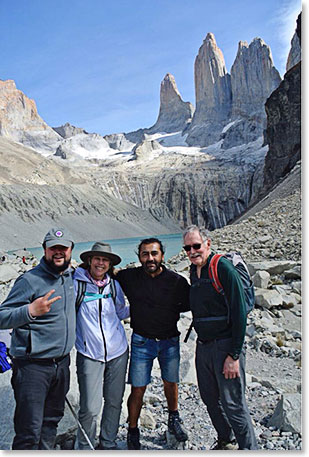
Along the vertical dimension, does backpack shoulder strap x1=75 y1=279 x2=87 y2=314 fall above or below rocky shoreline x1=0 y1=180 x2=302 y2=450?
above

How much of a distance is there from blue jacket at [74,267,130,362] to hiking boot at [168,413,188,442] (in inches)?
31.4

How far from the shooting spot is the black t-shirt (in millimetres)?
3086

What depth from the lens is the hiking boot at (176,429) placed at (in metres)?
3.08

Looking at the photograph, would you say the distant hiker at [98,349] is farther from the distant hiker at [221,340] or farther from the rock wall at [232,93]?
the rock wall at [232,93]

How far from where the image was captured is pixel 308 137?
3.09 m

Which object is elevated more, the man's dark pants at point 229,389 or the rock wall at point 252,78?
the rock wall at point 252,78

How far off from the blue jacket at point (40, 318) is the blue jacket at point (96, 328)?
19cm

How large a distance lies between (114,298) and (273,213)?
634 inches

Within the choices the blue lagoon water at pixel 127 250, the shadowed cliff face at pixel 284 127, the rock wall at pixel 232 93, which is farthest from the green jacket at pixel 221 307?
the rock wall at pixel 232 93

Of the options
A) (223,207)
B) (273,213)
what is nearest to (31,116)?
(223,207)

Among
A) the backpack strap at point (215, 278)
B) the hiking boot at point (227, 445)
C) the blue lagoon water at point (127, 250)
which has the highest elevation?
the blue lagoon water at point (127, 250)

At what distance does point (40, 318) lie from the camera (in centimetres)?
254

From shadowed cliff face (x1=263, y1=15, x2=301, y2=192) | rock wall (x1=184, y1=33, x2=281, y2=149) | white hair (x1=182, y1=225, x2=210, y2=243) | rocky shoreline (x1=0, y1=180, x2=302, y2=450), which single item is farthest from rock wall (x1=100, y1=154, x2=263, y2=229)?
white hair (x1=182, y1=225, x2=210, y2=243)

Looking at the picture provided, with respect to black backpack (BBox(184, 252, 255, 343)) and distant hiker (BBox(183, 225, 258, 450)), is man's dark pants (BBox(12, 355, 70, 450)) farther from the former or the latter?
black backpack (BBox(184, 252, 255, 343))
